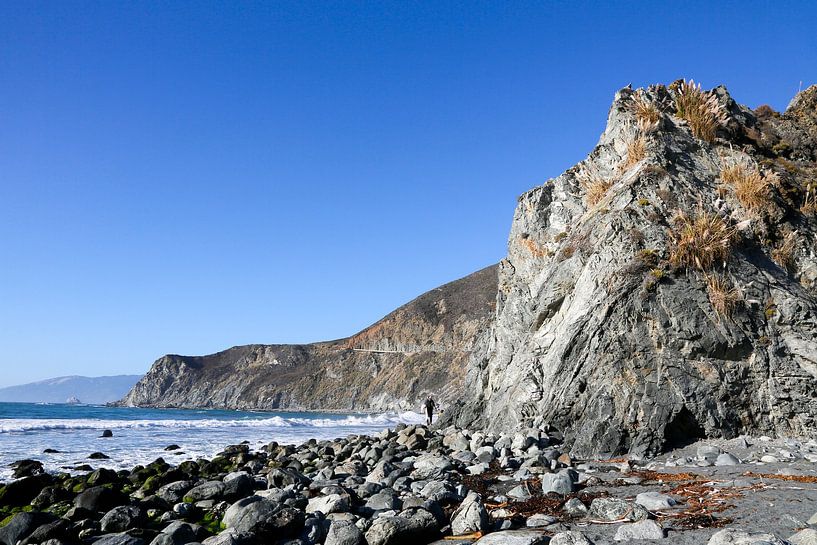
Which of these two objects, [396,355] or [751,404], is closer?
Result: [751,404]

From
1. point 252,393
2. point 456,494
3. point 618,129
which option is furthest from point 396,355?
point 456,494

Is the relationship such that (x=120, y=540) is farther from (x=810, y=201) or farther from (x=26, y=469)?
(x=810, y=201)

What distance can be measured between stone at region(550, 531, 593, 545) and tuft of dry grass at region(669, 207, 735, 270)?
8.69m

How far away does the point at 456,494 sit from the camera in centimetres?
843

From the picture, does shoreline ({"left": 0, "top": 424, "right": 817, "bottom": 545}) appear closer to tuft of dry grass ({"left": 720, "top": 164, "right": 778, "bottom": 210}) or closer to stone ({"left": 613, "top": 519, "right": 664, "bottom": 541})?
stone ({"left": 613, "top": 519, "right": 664, "bottom": 541})

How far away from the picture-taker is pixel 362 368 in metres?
106

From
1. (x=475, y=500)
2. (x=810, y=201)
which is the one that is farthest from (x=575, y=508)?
(x=810, y=201)

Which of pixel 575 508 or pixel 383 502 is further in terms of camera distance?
pixel 383 502

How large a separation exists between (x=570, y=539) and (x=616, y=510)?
1277 millimetres

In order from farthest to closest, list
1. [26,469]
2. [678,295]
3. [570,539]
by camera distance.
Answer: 1. [26,469]
2. [678,295]
3. [570,539]

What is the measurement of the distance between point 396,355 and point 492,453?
9278 centimetres

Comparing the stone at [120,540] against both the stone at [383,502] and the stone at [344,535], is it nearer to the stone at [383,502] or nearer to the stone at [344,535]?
the stone at [344,535]

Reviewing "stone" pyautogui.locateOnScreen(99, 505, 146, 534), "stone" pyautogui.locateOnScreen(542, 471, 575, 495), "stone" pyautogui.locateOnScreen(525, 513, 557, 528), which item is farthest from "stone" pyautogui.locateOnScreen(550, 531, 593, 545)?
"stone" pyautogui.locateOnScreen(99, 505, 146, 534)

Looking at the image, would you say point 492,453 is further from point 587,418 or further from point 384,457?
point 384,457
